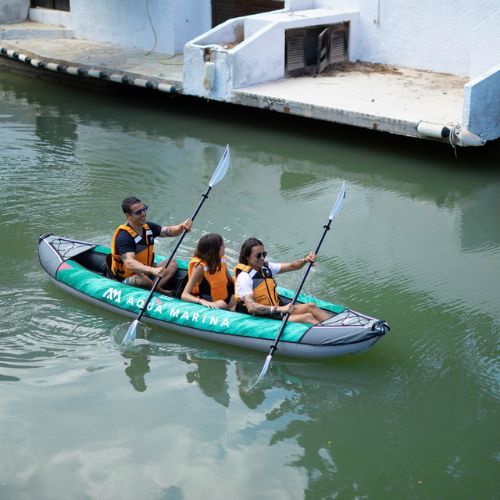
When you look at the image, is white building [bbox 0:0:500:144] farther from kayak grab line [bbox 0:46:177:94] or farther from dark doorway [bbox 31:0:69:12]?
dark doorway [bbox 31:0:69:12]

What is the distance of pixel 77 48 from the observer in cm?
1694

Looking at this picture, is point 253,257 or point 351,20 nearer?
point 253,257

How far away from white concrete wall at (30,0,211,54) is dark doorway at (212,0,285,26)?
0.15 metres

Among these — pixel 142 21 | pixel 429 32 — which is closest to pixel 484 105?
pixel 429 32

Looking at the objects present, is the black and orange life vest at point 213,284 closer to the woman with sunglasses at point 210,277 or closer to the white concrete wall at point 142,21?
the woman with sunglasses at point 210,277

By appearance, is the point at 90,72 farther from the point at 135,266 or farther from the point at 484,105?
the point at 135,266

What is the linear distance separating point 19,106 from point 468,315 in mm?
9526

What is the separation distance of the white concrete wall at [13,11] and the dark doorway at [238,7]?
4802 millimetres

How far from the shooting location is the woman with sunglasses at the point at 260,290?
7.51 metres

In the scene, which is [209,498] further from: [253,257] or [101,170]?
[101,170]

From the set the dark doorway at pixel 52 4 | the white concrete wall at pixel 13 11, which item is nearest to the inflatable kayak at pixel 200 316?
the dark doorway at pixel 52 4

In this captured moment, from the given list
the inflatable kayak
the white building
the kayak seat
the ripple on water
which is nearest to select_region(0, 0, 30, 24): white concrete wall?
the white building

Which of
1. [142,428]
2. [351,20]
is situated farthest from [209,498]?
[351,20]

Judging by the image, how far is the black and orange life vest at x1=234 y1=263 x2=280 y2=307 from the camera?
7.57m
